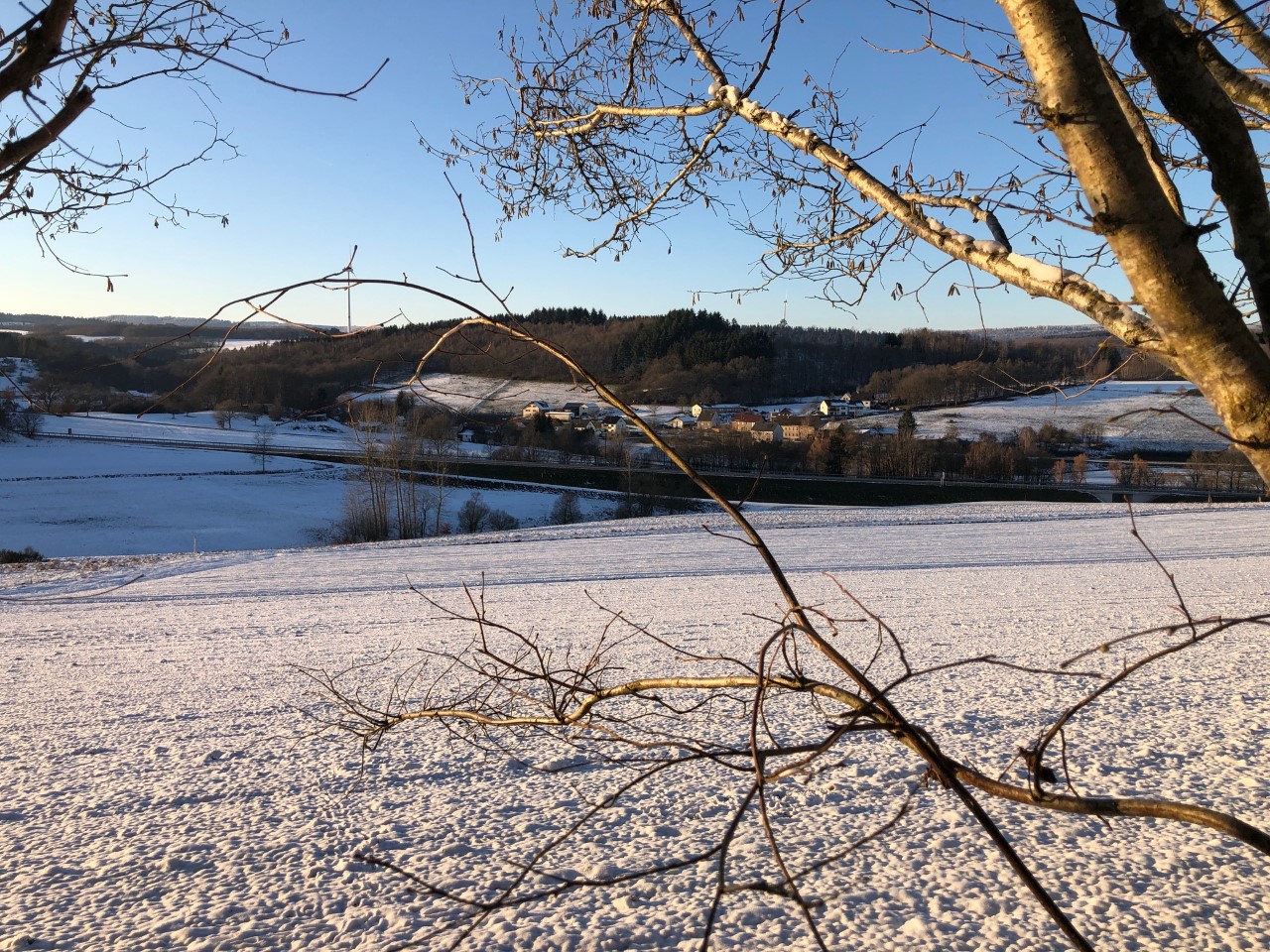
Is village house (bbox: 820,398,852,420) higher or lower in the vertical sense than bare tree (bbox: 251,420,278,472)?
higher

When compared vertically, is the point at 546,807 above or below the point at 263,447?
below

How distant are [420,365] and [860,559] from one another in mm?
16579

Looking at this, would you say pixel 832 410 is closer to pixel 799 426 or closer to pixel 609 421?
pixel 799 426

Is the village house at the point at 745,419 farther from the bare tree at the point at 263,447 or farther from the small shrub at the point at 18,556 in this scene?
the bare tree at the point at 263,447

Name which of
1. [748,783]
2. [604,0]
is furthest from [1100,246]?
[748,783]

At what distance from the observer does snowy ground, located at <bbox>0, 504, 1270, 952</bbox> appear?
3.45 m

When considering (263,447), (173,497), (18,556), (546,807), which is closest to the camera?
(546,807)

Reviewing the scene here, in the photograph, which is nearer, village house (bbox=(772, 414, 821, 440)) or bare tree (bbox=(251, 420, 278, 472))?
village house (bbox=(772, 414, 821, 440))

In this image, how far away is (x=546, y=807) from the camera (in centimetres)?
476

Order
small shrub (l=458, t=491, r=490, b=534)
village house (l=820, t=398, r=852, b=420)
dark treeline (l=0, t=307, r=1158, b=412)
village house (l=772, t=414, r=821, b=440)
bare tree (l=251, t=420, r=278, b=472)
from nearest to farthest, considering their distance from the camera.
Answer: dark treeline (l=0, t=307, r=1158, b=412), village house (l=820, t=398, r=852, b=420), village house (l=772, t=414, r=821, b=440), small shrub (l=458, t=491, r=490, b=534), bare tree (l=251, t=420, r=278, b=472)

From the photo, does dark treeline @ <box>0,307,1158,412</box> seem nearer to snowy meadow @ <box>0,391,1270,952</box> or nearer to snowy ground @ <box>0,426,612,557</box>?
snowy meadow @ <box>0,391,1270,952</box>

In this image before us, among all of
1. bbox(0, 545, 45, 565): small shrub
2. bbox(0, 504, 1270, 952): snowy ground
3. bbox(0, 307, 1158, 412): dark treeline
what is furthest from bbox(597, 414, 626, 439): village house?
bbox(0, 545, 45, 565): small shrub

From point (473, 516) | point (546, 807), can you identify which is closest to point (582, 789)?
point (546, 807)

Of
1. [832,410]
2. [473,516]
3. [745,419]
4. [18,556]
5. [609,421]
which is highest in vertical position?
[832,410]
